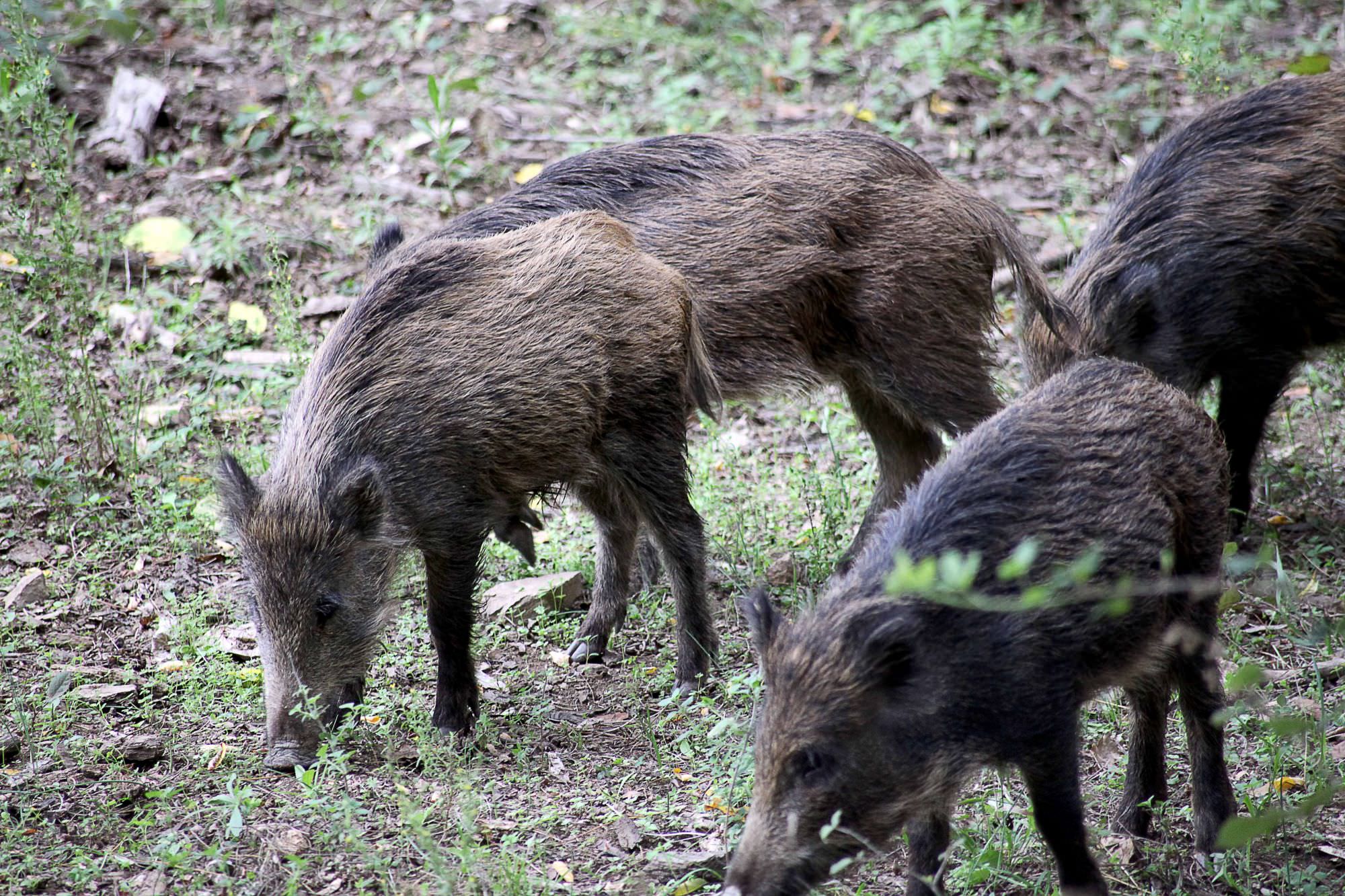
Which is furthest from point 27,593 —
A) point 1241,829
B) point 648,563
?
point 1241,829

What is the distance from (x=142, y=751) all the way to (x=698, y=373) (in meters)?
2.43

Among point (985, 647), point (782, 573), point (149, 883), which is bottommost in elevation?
point (782, 573)

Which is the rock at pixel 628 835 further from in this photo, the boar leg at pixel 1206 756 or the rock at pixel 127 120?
the rock at pixel 127 120

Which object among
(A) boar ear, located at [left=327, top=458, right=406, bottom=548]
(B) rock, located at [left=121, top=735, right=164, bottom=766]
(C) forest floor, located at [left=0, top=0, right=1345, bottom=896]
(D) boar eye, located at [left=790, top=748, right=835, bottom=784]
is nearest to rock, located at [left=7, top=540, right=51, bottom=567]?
(C) forest floor, located at [left=0, top=0, right=1345, bottom=896]

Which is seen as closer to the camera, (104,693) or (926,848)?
(926,848)

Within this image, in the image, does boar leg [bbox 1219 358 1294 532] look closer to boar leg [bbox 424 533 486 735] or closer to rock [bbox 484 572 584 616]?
rock [bbox 484 572 584 616]

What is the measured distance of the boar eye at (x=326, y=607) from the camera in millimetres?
4723

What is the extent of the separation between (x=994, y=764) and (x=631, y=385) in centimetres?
223

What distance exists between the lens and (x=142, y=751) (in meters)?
4.62

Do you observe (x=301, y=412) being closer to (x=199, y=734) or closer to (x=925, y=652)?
(x=199, y=734)

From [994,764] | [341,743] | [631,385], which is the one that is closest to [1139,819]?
[994,764]

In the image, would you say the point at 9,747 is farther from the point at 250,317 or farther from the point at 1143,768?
the point at 1143,768

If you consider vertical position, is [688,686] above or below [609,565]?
below

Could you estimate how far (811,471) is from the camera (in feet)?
22.3
